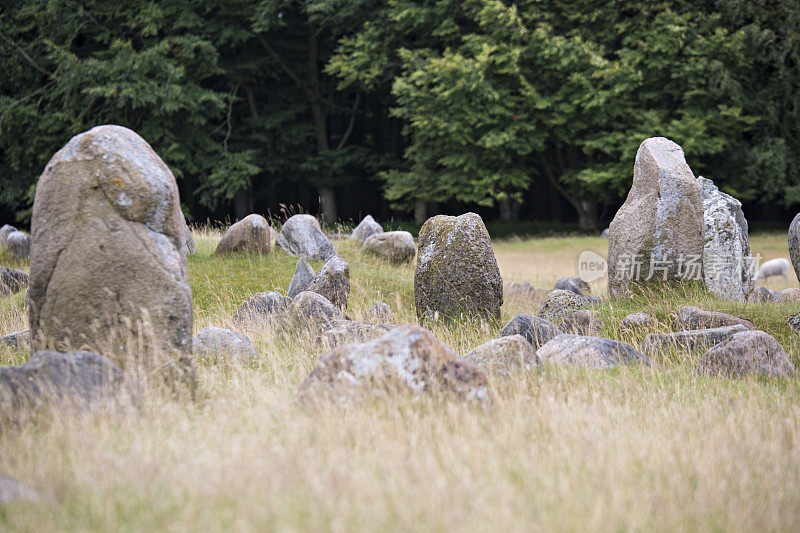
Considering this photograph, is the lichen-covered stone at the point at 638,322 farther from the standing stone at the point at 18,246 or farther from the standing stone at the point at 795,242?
the standing stone at the point at 18,246

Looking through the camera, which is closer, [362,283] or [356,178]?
[362,283]

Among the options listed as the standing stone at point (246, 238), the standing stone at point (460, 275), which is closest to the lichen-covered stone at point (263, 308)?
the standing stone at point (460, 275)

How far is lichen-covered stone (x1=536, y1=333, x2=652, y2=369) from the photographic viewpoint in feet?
19.6

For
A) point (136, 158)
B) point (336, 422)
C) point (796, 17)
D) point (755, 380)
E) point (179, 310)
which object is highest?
point (796, 17)

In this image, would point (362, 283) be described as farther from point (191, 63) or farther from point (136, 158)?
point (191, 63)

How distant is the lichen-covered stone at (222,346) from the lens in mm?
6168

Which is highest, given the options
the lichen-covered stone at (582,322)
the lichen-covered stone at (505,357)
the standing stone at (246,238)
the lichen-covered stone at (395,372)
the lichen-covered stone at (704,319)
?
the standing stone at (246,238)

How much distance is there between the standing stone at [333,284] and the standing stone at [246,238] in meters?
3.32

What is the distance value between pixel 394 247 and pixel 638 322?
6.67 meters

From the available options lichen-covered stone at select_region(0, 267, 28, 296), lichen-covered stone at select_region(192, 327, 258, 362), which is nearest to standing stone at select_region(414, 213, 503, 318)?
lichen-covered stone at select_region(192, 327, 258, 362)

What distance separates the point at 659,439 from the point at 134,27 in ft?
84.4

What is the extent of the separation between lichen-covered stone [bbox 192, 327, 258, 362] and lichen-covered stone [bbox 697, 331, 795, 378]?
4.24 meters

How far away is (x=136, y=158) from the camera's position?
5.25 metres

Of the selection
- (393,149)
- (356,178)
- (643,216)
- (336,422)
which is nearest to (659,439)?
(336,422)
